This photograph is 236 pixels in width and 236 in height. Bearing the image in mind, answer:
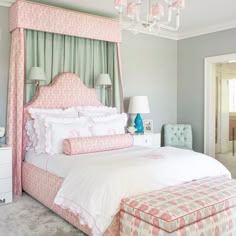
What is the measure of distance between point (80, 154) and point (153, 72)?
2804 mm

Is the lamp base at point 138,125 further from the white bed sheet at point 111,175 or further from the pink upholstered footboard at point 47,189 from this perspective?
the pink upholstered footboard at point 47,189

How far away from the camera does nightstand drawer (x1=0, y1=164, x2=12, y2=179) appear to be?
3529 millimetres

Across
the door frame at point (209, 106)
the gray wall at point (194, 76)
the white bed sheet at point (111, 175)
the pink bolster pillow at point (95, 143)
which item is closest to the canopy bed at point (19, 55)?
the white bed sheet at point (111, 175)

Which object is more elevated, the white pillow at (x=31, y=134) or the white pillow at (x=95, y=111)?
the white pillow at (x=95, y=111)

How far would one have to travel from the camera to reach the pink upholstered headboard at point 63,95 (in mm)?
4008

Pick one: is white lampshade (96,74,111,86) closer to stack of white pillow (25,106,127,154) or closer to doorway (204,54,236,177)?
stack of white pillow (25,106,127,154)

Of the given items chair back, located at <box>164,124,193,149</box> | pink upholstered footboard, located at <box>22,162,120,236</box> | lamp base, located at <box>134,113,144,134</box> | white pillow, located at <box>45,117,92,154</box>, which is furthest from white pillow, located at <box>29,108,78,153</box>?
chair back, located at <box>164,124,193,149</box>

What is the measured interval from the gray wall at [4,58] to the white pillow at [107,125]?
1219 mm

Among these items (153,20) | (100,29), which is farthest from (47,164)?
(100,29)

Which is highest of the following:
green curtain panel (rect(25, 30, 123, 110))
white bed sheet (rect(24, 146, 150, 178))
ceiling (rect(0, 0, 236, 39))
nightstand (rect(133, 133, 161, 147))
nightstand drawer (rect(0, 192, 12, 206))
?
ceiling (rect(0, 0, 236, 39))

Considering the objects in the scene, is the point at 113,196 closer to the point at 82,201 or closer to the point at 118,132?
the point at 82,201

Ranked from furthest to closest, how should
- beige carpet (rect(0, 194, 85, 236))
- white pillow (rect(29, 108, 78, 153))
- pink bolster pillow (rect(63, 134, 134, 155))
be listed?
white pillow (rect(29, 108, 78, 153)) < pink bolster pillow (rect(63, 134, 134, 155)) < beige carpet (rect(0, 194, 85, 236))

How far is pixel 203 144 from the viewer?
18.2 ft

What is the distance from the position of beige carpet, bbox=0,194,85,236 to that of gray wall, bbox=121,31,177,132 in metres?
2.50
